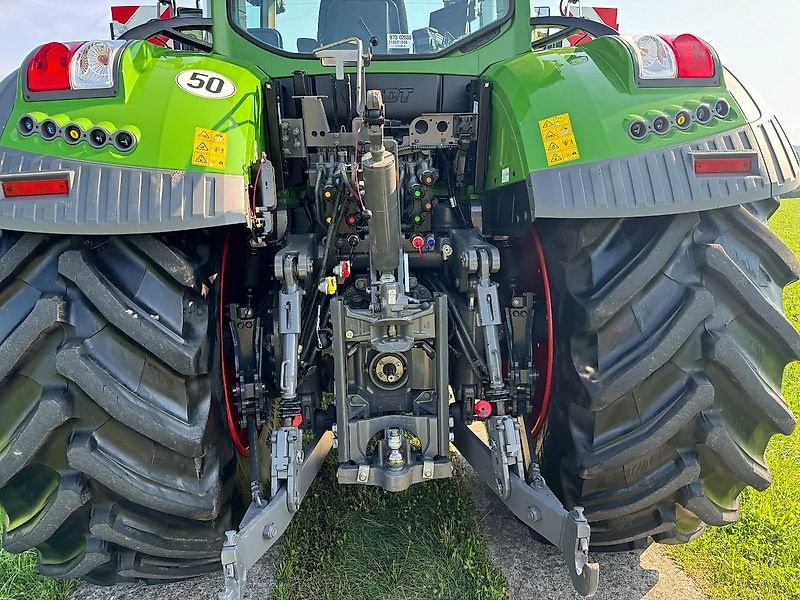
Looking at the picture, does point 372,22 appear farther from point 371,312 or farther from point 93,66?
point 371,312

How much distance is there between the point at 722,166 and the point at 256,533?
185 centimetres

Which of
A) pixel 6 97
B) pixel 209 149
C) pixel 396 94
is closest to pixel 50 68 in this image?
pixel 6 97

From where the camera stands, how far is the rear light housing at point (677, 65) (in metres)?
2.02

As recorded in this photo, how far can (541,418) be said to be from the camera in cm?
243

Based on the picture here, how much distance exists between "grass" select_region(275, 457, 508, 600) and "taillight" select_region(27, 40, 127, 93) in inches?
78.5

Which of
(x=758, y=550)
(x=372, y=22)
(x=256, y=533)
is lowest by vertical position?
(x=758, y=550)

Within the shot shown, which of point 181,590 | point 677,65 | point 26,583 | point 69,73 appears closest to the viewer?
point 69,73

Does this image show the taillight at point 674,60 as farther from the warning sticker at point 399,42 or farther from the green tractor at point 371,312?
the warning sticker at point 399,42

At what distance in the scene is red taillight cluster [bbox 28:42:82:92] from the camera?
192 cm

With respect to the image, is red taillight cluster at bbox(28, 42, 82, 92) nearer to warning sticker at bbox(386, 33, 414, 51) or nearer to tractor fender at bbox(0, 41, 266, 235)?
tractor fender at bbox(0, 41, 266, 235)

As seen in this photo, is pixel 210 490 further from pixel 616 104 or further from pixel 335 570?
pixel 616 104

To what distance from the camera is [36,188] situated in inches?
→ 71.9

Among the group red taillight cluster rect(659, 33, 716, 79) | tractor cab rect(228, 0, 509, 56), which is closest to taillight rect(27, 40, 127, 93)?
tractor cab rect(228, 0, 509, 56)

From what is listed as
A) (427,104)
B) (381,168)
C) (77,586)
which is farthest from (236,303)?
(77,586)
